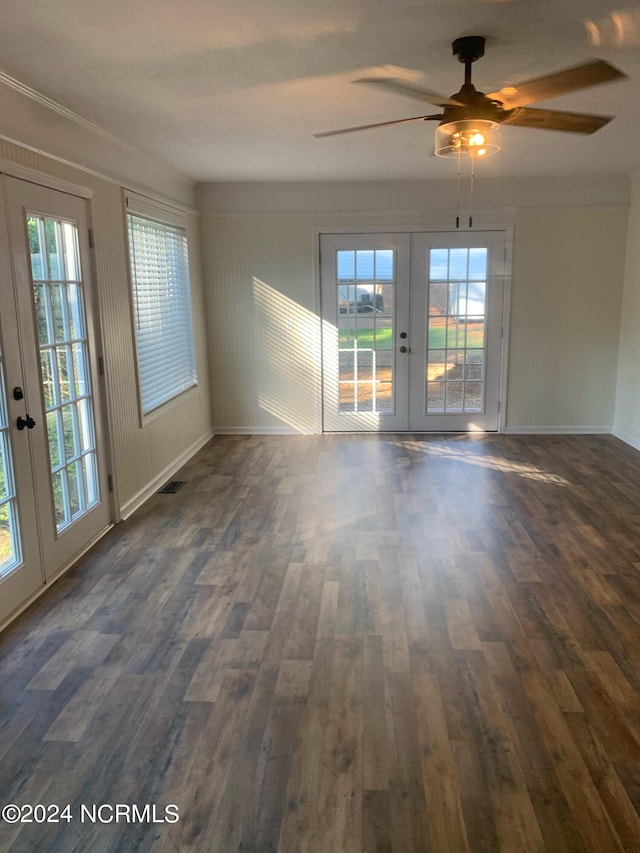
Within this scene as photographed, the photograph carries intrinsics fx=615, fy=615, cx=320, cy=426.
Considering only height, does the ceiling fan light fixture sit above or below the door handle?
above

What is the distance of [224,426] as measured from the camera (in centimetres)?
655

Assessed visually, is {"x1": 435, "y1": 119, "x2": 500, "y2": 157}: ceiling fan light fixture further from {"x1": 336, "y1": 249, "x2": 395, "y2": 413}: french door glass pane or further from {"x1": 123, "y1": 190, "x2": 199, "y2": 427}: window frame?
{"x1": 336, "y1": 249, "x2": 395, "y2": 413}: french door glass pane

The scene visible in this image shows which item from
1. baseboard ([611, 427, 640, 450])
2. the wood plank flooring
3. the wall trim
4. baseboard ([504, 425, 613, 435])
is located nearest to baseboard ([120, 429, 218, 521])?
the wood plank flooring

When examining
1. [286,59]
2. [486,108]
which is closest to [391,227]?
[286,59]

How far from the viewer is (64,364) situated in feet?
11.5

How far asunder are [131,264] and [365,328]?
2.61 meters

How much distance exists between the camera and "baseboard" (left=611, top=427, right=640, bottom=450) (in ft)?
18.8

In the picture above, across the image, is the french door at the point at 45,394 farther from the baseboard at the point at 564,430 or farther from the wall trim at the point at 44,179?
the baseboard at the point at 564,430

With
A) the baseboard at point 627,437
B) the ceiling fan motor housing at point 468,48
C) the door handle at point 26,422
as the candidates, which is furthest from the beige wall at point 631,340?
the door handle at point 26,422

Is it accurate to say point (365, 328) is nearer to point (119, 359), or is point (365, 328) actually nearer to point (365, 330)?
point (365, 330)

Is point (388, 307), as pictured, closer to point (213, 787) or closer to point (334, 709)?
point (334, 709)

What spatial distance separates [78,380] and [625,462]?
14.5ft

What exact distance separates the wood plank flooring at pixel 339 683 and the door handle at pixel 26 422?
0.87 m

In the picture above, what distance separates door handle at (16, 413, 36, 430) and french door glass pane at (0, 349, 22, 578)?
0.27 feet
